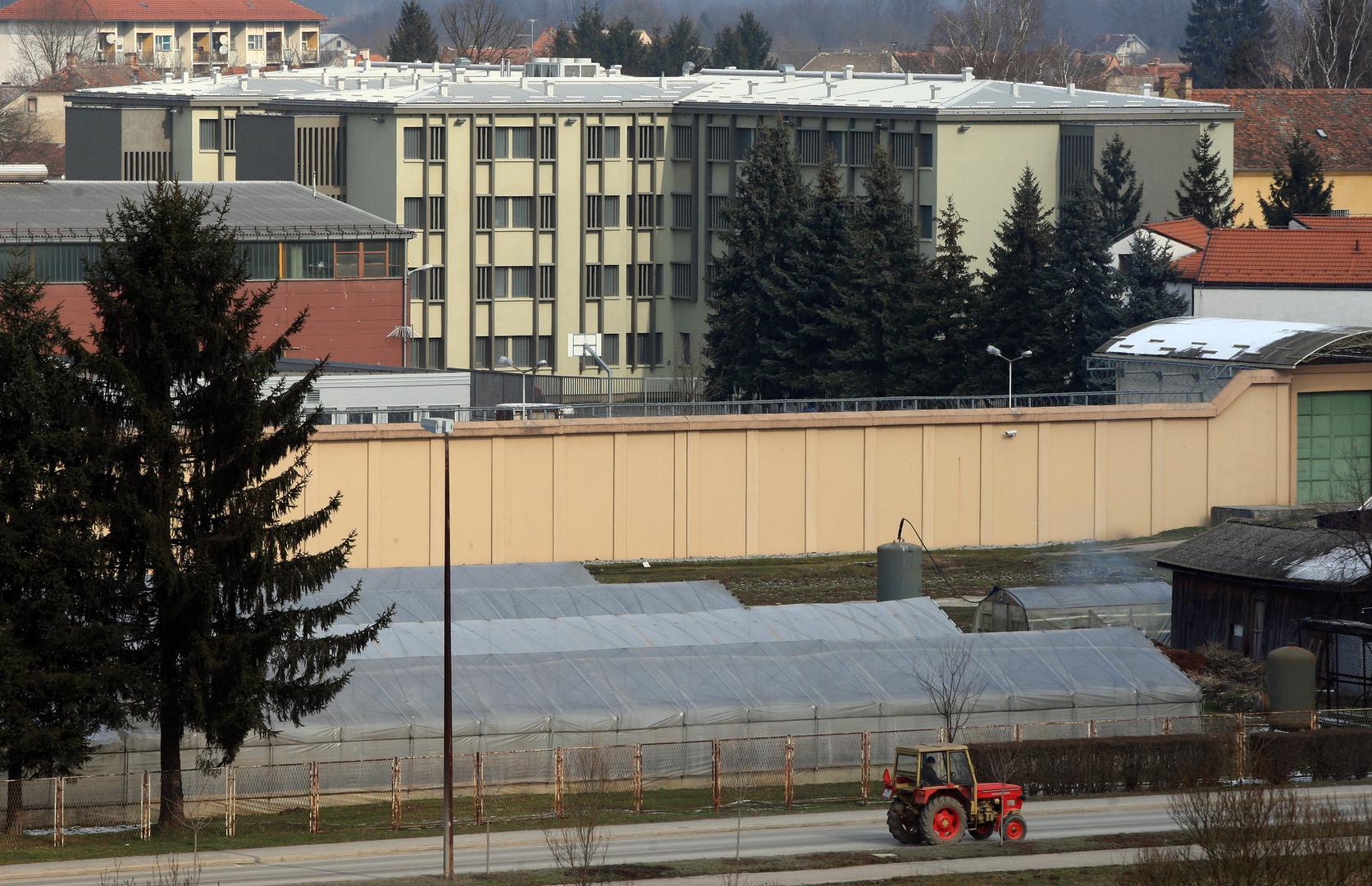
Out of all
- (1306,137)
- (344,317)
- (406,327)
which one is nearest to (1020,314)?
(406,327)

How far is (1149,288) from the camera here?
85.8 metres

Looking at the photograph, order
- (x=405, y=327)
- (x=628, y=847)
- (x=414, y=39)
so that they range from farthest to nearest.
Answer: (x=414, y=39) → (x=405, y=327) → (x=628, y=847)

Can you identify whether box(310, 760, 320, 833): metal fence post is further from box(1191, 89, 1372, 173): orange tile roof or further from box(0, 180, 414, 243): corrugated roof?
box(1191, 89, 1372, 173): orange tile roof

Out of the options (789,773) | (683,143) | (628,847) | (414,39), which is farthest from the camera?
(414,39)

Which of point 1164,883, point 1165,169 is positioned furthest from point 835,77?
point 1164,883

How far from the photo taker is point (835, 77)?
119 m

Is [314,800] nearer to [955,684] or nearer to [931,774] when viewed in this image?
[931,774]

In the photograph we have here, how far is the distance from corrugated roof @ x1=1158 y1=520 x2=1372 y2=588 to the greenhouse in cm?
133

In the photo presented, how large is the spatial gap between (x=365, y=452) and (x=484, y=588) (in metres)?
7.12

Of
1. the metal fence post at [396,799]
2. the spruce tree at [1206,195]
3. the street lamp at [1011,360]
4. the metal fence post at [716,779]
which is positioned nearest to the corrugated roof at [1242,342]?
the street lamp at [1011,360]

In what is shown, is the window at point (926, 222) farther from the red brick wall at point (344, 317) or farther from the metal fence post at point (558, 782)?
the metal fence post at point (558, 782)

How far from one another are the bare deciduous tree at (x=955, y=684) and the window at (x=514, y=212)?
225ft

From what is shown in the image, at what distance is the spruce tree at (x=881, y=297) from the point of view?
83.4 metres

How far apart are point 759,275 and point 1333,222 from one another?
919 inches
